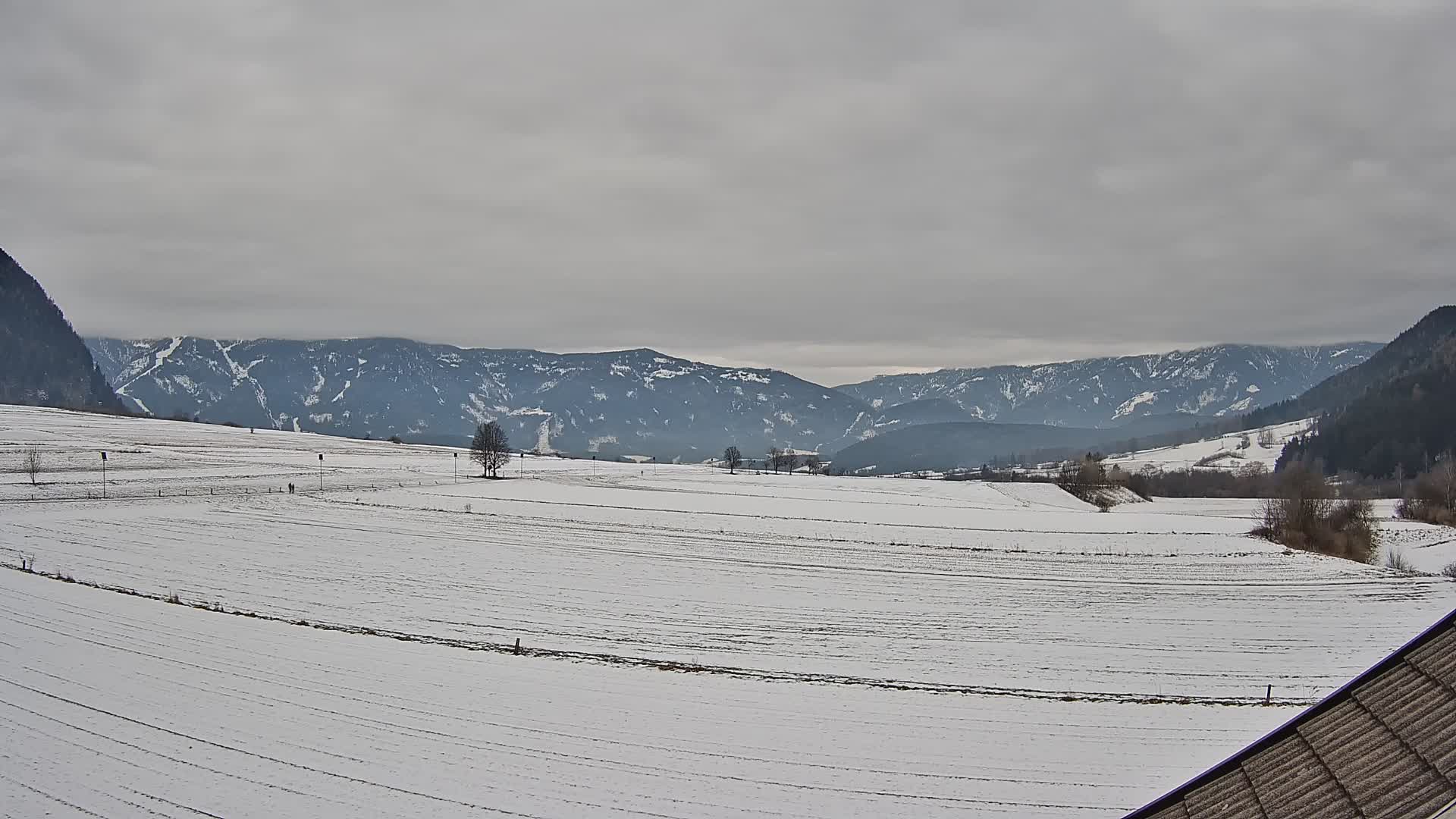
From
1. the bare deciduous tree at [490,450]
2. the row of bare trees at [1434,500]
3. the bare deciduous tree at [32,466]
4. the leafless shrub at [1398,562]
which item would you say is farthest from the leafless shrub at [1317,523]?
the bare deciduous tree at [32,466]

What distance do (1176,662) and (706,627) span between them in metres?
17.3

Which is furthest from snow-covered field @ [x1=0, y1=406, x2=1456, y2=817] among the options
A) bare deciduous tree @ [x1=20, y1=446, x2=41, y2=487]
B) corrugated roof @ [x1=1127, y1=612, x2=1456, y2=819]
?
bare deciduous tree @ [x1=20, y1=446, x2=41, y2=487]

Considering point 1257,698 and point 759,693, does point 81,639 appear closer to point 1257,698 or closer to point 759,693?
point 759,693

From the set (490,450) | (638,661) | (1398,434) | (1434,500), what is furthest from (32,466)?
(1398,434)

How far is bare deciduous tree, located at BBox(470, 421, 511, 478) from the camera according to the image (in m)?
111

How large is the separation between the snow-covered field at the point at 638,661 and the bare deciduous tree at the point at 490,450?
44643 mm

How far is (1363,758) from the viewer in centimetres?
675

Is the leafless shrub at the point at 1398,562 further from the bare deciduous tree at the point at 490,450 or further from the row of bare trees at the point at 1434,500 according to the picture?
the bare deciduous tree at the point at 490,450

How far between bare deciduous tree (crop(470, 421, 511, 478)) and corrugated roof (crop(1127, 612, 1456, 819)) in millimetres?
107214

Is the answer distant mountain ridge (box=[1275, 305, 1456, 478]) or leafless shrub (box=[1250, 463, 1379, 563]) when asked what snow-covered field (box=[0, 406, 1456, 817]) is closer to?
leafless shrub (box=[1250, 463, 1379, 563])

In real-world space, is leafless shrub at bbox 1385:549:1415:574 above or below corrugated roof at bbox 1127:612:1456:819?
below

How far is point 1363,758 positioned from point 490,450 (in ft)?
372

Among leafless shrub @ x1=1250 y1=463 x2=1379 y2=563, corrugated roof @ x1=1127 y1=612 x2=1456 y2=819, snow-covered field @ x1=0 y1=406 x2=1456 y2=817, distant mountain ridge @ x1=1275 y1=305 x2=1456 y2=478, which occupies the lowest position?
snow-covered field @ x1=0 y1=406 x2=1456 y2=817

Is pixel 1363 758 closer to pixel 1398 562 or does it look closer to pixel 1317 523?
pixel 1398 562
